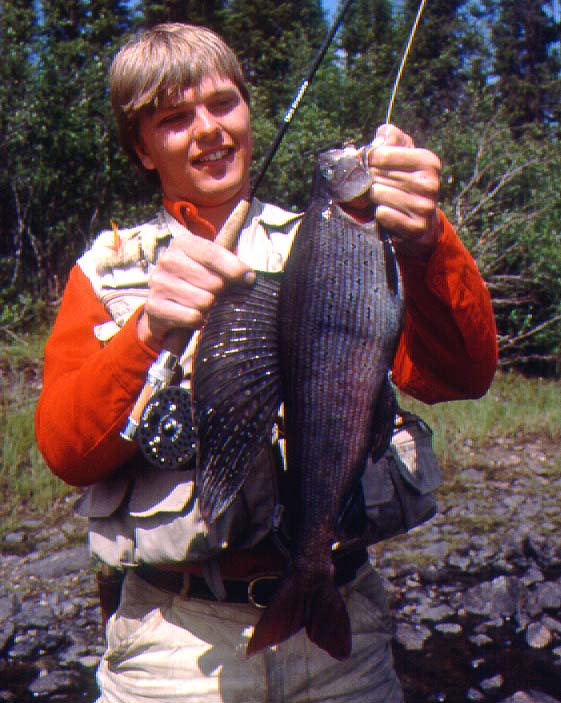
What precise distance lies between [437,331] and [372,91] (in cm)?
1265

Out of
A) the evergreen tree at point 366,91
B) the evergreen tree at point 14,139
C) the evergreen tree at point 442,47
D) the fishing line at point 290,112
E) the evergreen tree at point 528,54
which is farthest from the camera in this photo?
the evergreen tree at point 528,54

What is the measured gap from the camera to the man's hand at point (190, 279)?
1941 mm

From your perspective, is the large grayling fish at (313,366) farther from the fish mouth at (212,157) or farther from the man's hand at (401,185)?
the fish mouth at (212,157)

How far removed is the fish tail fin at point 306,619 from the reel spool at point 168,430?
1.44ft

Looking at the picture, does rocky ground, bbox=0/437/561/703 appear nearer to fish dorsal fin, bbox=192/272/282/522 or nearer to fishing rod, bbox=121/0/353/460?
fishing rod, bbox=121/0/353/460

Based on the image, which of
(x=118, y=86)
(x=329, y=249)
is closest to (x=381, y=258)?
(x=329, y=249)

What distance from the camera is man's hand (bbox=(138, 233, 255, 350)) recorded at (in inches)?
76.4

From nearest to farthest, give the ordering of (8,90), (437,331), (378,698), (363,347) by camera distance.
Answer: (363,347)
(437,331)
(378,698)
(8,90)

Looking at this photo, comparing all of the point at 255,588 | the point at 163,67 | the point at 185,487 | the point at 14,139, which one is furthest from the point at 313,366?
the point at 14,139

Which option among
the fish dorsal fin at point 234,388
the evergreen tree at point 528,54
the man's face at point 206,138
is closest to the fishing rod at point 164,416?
the fish dorsal fin at point 234,388

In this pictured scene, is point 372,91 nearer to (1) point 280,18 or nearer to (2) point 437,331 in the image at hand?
(1) point 280,18

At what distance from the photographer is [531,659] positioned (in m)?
4.85

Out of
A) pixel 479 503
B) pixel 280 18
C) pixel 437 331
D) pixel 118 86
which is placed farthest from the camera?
pixel 280 18

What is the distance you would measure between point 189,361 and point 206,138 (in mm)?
680
